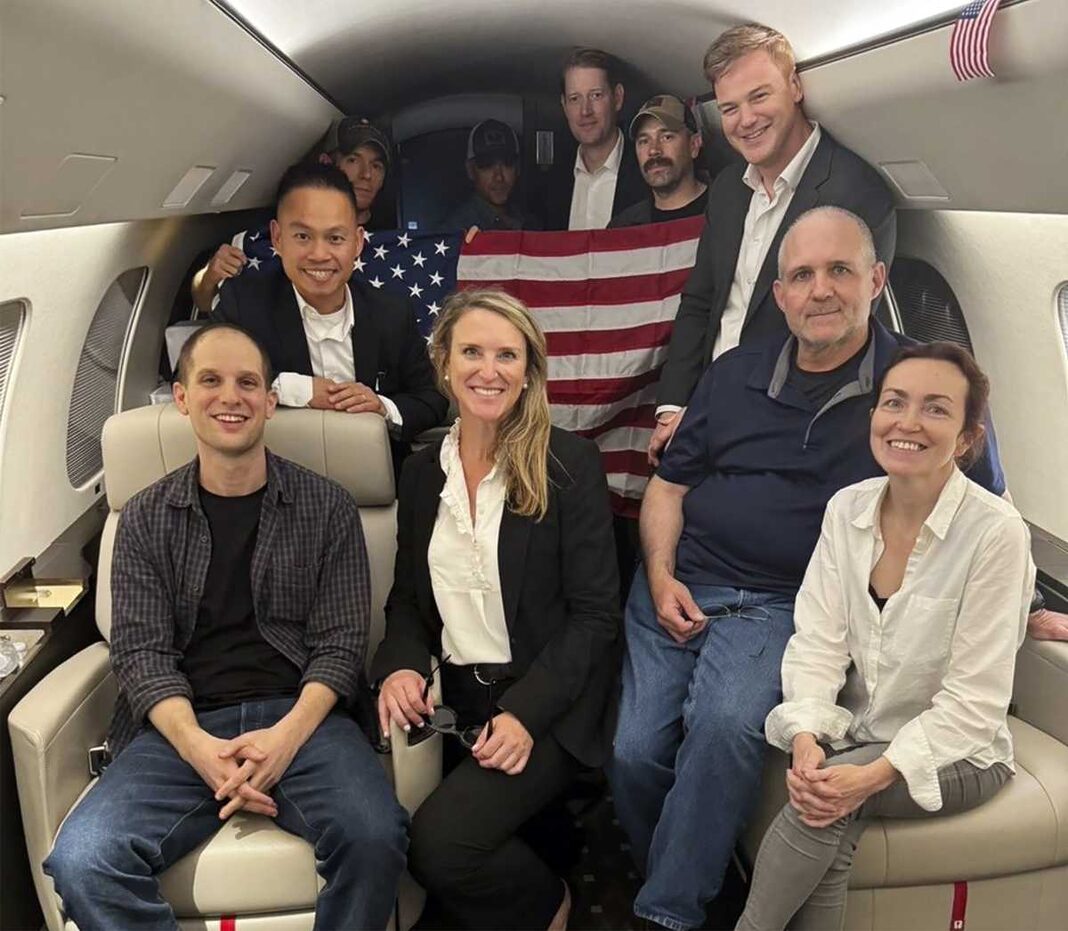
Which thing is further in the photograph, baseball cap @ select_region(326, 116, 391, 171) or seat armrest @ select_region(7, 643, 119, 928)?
baseball cap @ select_region(326, 116, 391, 171)

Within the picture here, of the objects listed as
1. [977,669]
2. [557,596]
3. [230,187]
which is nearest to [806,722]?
[977,669]

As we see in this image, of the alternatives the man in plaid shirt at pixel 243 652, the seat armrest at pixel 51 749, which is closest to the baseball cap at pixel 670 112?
the man in plaid shirt at pixel 243 652

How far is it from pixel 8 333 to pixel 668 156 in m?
2.02

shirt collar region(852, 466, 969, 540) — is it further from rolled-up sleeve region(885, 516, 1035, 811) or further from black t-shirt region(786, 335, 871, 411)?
black t-shirt region(786, 335, 871, 411)

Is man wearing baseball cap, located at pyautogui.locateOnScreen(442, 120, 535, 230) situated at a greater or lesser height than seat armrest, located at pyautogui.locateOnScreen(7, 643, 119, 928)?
greater

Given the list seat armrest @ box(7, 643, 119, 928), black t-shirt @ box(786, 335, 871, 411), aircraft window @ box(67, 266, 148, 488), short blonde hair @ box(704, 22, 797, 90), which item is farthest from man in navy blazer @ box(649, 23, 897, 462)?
aircraft window @ box(67, 266, 148, 488)

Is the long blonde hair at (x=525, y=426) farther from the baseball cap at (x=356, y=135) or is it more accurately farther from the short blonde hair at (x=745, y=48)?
the baseball cap at (x=356, y=135)

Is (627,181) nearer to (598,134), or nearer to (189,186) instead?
(598,134)

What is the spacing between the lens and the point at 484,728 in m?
2.29

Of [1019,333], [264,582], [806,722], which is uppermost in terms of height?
[1019,333]

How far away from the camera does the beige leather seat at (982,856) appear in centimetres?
211

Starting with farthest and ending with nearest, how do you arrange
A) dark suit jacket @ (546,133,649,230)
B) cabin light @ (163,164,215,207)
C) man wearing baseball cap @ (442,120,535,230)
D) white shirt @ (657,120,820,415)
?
man wearing baseball cap @ (442,120,535,230) < dark suit jacket @ (546,133,649,230) < cabin light @ (163,164,215,207) < white shirt @ (657,120,820,415)

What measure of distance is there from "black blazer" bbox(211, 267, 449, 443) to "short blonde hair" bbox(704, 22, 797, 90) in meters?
1.13

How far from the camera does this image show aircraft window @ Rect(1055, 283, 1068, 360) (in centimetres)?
244
